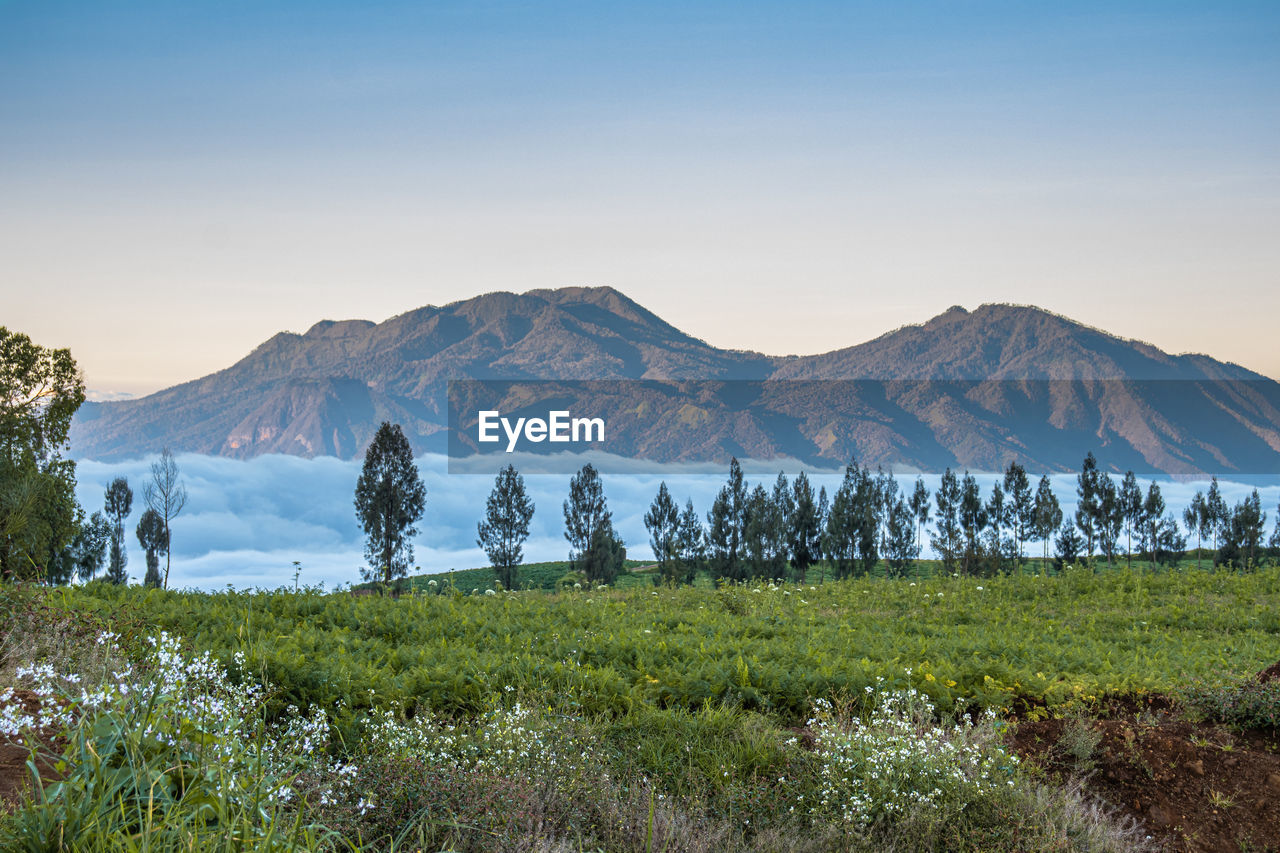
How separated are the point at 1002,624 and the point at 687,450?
96.8 metres

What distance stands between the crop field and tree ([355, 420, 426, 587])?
28.9 meters

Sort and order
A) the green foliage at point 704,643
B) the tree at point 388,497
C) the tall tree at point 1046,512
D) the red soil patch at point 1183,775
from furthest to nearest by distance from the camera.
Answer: the tall tree at point 1046,512 → the tree at point 388,497 → the green foliage at point 704,643 → the red soil patch at point 1183,775

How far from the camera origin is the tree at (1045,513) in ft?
197

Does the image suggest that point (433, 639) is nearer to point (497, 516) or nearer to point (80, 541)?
point (497, 516)

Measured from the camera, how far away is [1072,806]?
4.97 m

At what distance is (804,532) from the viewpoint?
50750mm

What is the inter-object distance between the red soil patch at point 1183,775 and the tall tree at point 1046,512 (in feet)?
194

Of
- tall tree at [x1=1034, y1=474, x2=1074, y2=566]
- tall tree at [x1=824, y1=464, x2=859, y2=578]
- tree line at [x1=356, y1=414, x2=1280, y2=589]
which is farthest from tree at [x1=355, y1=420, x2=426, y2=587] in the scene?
tall tree at [x1=1034, y1=474, x2=1074, y2=566]

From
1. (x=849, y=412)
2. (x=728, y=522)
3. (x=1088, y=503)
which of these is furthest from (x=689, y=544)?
(x=849, y=412)

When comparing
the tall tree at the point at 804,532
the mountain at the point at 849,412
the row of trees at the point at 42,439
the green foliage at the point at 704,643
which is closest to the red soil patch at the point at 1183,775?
the green foliage at the point at 704,643

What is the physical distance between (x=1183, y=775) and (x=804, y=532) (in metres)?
45.8

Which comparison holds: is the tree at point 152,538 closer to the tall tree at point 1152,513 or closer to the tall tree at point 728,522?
the tall tree at point 728,522

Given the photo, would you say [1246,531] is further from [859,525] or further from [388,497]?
[388,497]

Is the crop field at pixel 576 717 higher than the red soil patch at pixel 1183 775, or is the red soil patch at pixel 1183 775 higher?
the crop field at pixel 576 717
